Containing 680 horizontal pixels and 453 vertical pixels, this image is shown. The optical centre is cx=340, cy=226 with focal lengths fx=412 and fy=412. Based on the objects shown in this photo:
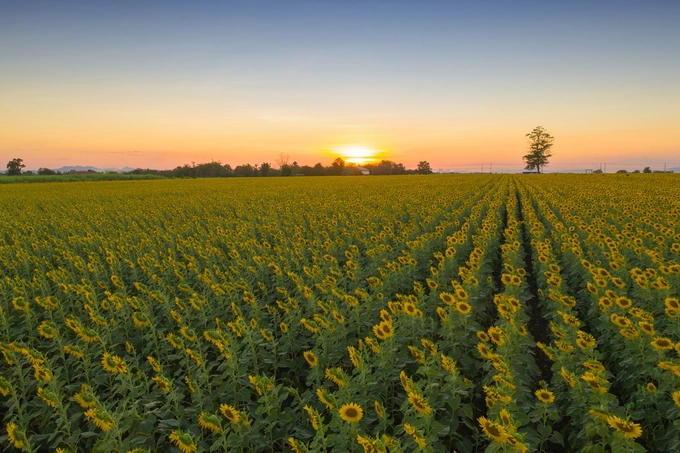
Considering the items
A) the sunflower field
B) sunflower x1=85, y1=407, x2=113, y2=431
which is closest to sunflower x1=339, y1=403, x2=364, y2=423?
the sunflower field

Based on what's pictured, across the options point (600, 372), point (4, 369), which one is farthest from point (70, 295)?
point (600, 372)

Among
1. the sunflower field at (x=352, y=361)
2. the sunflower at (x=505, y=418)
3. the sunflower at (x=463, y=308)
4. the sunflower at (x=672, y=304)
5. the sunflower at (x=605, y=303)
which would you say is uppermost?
the sunflower at (x=672, y=304)

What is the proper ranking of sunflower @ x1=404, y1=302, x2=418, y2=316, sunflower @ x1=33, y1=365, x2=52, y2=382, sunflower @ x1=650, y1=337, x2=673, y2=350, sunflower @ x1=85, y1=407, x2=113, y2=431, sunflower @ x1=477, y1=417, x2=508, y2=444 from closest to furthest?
sunflower @ x1=477, y1=417, x2=508, y2=444, sunflower @ x1=85, y1=407, x2=113, y2=431, sunflower @ x1=33, y1=365, x2=52, y2=382, sunflower @ x1=650, y1=337, x2=673, y2=350, sunflower @ x1=404, y1=302, x2=418, y2=316

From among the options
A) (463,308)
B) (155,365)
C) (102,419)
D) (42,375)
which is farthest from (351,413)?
(42,375)

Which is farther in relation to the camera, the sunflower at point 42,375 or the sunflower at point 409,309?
the sunflower at point 409,309

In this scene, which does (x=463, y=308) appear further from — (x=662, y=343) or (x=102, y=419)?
(x=102, y=419)

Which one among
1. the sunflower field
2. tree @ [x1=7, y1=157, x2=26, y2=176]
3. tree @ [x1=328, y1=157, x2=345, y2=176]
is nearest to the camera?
the sunflower field

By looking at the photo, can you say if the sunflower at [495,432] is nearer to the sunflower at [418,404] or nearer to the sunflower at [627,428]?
the sunflower at [418,404]

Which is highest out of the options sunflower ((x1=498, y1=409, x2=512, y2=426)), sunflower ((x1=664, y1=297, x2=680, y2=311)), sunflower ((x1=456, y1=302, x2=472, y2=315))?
sunflower ((x1=664, y1=297, x2=680, y2=311))

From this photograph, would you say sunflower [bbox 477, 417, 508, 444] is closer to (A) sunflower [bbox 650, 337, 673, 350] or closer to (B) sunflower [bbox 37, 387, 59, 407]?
(A) sunflower [bbox 650, 337, 673, 350]

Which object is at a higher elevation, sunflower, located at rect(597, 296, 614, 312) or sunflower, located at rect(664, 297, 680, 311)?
sunflower, located at rect(664, 297, 680, 311)

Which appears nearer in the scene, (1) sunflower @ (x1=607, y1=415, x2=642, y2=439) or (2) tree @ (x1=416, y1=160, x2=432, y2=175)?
(1) sunflower @ (x1=607, y1=415, x2=642, y2=439)

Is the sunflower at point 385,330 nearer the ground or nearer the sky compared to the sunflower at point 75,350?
nearer the sky

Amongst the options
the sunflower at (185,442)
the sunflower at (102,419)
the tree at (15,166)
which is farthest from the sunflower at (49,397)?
the tree at (15,166)
